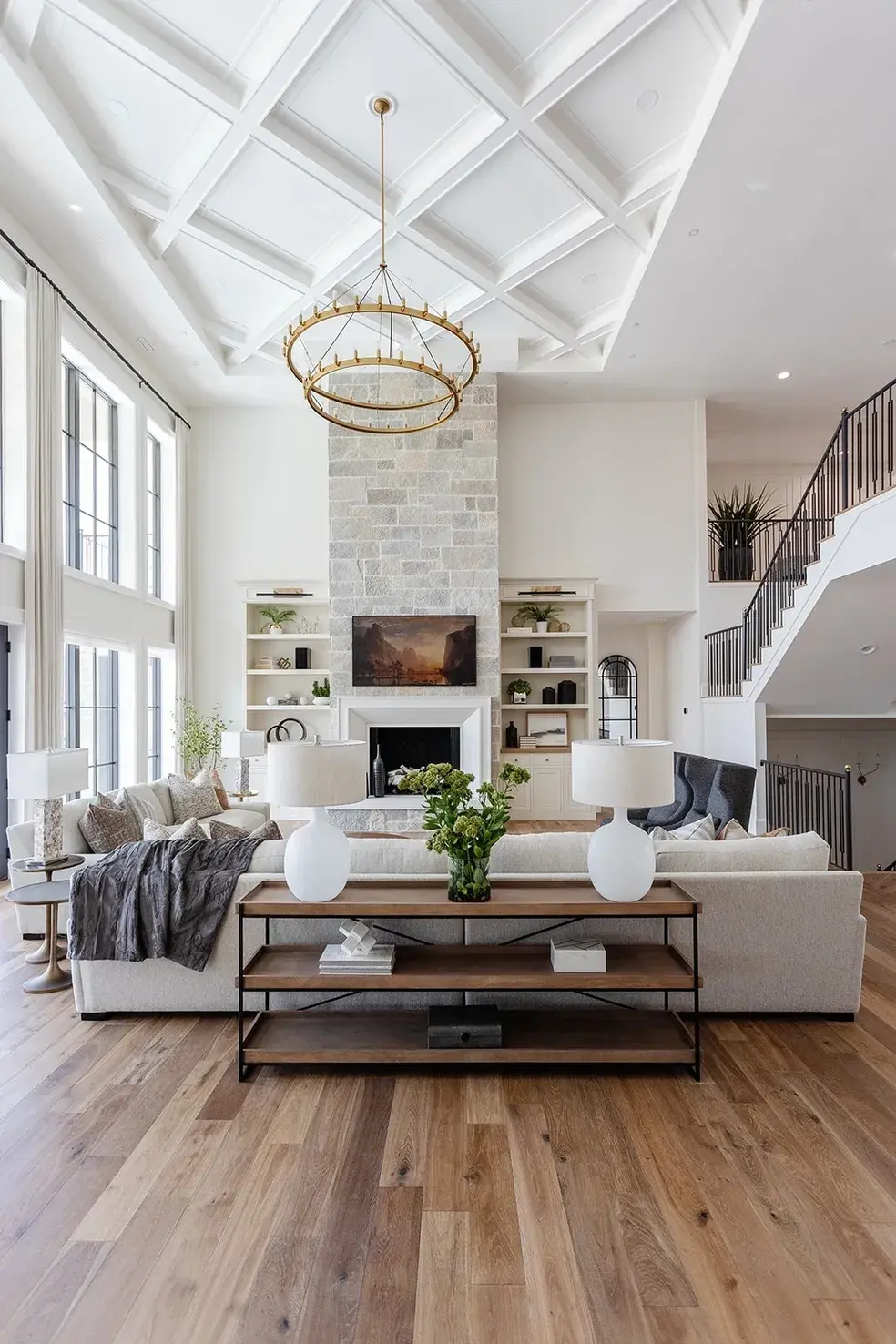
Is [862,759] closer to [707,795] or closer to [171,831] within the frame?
[707,795]

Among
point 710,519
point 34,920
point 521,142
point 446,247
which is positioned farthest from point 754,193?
point 34,920

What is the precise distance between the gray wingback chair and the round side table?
12.1ft

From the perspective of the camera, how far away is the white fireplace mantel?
855 centimetres

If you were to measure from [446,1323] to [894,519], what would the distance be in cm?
546

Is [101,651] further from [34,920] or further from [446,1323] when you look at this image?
[446,1323]

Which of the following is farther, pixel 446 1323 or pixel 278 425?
pixel 278 425

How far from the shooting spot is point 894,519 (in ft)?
17.5

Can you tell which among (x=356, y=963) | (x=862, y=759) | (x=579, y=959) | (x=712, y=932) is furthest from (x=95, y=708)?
(x=862, y=759)

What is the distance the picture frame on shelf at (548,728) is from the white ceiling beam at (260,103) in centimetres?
629

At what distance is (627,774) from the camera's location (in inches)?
111

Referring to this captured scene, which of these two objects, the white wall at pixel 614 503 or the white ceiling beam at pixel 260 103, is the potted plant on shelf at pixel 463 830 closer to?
the white ceiling beam at pixel 260 103

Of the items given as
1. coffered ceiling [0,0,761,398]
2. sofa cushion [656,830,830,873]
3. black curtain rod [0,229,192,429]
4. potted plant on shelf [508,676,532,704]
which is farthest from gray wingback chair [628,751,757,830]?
black curtain rod [0,229,192,429]

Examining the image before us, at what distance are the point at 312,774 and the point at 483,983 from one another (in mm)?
994

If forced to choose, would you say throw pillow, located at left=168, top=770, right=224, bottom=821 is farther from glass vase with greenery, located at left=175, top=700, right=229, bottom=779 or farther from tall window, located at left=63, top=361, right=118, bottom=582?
tall window, located at left=63, top=361, right=118, bottom=582
